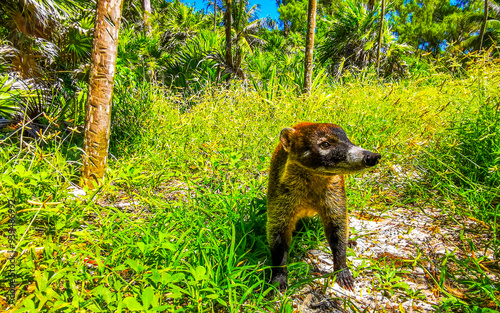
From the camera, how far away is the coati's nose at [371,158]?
4.10 feet

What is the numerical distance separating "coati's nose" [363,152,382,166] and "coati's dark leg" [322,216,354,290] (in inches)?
19.6

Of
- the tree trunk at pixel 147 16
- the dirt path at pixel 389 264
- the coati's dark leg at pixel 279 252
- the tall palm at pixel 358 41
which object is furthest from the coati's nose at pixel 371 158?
the tree trunk at pixel 147 16

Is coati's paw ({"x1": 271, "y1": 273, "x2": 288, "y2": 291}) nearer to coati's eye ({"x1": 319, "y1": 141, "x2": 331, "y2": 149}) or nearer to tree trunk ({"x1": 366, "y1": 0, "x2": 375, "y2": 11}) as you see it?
coati's eye ({"x1": 319, "y1": 141, "x2": 331, "y2": 149})

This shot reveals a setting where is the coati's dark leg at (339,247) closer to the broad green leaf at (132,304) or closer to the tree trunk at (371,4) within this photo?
the broad green leaf at (132,304)

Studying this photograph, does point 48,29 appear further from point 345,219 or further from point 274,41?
point 274,41

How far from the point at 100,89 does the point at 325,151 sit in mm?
2450

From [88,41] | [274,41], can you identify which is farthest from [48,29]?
[274,41]

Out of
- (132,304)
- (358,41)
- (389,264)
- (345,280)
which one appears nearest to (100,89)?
(132,304)

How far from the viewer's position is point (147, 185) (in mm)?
2773

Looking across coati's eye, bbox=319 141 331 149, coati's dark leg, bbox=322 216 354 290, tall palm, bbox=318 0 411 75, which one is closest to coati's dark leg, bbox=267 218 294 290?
coati's dark leg, bbox=322 216 354 290

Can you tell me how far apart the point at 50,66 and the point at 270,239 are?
5776 mm

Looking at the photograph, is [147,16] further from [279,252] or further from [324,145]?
[279,252]

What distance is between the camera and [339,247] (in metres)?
1.62

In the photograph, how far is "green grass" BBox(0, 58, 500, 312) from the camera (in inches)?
52.8
